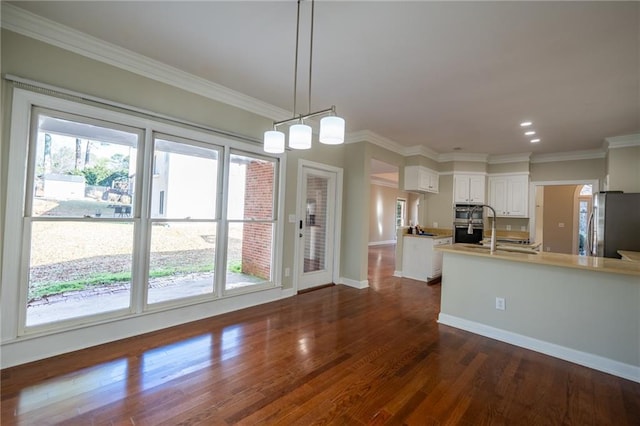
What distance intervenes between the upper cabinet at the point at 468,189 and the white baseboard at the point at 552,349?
374 cm

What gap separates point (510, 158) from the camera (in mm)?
6246

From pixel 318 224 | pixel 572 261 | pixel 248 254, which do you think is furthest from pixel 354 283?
pixel 572 261

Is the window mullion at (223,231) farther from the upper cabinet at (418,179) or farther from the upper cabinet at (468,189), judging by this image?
the upper cabinet at (468,189)

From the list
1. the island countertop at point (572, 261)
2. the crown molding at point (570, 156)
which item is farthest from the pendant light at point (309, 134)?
the crown molding at point (570, 156)

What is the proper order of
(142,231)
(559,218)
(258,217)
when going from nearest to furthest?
(142,231) < (258,217) < (559,218)

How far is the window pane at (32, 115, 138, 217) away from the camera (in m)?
2.40

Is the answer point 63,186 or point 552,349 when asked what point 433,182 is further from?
point 63,186

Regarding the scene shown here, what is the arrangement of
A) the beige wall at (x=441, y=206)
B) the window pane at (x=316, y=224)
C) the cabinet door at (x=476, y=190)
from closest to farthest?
the window pane at (x=316, y=224) < the cabinet door at (x=476, y=190) < the beige wall at (x=441, y=206)

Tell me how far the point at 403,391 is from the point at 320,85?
3.08 meters

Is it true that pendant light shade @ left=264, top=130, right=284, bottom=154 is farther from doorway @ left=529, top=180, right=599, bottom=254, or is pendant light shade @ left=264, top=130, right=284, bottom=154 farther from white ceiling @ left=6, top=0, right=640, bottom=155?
doorway @ left=529, top=180, right=599, bottom=254

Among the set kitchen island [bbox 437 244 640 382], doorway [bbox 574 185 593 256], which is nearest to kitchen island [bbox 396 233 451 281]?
kitchen island [bbox 437 244 640 382]

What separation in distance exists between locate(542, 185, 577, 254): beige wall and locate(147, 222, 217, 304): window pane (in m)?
9.27

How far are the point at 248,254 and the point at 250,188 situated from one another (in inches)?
36.5

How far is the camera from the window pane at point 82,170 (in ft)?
7.87
